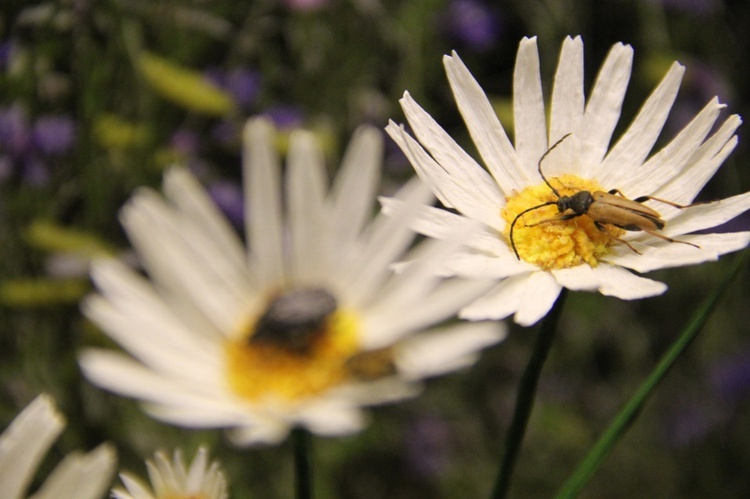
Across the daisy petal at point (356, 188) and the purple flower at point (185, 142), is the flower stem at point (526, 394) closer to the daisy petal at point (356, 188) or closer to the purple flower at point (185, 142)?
the daisy petal at point (356, 188)

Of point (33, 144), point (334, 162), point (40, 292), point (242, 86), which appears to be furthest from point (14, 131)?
point (334, 162)

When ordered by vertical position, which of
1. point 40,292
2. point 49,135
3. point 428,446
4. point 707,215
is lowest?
point 428,446

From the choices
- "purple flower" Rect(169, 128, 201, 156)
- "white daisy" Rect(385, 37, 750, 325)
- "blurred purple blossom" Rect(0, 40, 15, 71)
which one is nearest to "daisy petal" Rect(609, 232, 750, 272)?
"white daisy" Rect(385, 37, 750, 325)

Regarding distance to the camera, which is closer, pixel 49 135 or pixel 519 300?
pixel 519 300

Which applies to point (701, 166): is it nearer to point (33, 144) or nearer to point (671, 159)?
point (671, 159)

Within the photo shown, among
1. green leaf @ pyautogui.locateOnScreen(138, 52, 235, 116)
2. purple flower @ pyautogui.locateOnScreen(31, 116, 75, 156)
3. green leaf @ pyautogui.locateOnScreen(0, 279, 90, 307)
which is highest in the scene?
green leaf @ pyautogui.locateOnScreen(138, 52, 235, 116)

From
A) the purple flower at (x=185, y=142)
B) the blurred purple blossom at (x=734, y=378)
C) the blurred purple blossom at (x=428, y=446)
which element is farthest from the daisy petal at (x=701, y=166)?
the blurred purple blossom at (x=734, y=378)

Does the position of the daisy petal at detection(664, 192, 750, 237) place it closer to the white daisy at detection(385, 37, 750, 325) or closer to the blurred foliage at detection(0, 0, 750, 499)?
the white daisy at detection(385, 37, 750, 325)
